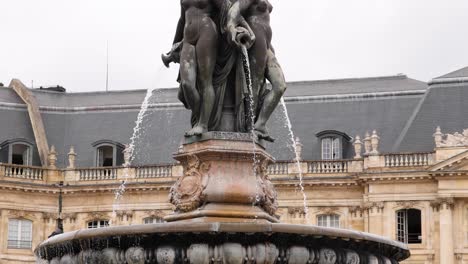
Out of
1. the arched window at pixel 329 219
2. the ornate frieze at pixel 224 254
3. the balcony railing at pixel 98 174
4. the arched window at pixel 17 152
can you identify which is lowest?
the ornate frieze at pixel 224 254

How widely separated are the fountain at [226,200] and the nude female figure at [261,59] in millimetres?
14

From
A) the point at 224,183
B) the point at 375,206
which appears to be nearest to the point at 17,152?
the point at 375,206

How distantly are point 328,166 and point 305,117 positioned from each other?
13.8 ft

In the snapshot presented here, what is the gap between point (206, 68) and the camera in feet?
56.6

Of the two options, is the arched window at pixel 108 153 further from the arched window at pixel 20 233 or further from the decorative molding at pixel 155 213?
the arched window at pixel 20 233

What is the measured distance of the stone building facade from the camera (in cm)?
6812

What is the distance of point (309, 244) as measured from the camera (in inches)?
589

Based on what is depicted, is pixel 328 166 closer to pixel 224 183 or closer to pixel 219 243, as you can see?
pixel 224 183

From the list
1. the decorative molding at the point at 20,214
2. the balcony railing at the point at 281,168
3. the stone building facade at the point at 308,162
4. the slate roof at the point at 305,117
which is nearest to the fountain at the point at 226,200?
the stone building facade at the point at 308,162

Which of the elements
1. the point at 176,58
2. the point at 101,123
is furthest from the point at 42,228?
the point at 176,58

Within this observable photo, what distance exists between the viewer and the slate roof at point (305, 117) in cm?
6981

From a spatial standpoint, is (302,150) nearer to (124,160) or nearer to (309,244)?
(124,160)

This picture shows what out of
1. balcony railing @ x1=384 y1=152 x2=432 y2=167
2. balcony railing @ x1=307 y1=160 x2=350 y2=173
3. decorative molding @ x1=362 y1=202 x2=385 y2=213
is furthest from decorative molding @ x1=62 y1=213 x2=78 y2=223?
balcony railing @ x1=384 y1=152 x2=432 y2=167

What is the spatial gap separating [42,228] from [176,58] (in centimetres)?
5728
